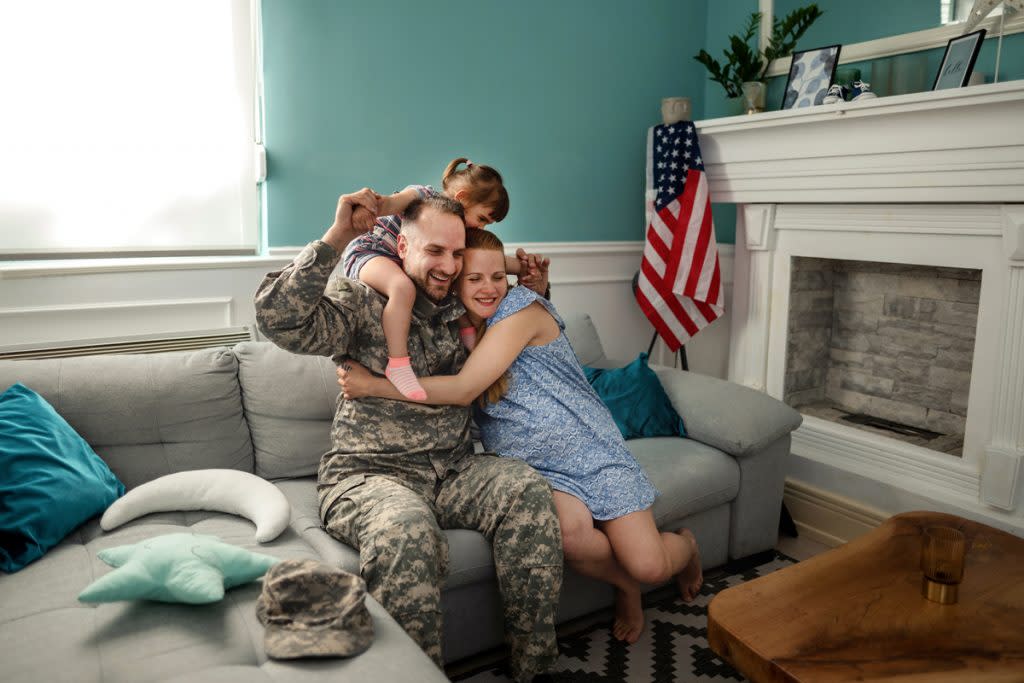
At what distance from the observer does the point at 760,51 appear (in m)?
3.41

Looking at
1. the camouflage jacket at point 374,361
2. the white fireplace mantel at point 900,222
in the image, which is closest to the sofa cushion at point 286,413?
the camouflage jacket at point 374,361

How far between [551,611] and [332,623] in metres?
0.65

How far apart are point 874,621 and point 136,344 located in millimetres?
2203

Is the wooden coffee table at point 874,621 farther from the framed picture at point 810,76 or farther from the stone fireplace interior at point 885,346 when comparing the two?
the framed picture at point 810,76

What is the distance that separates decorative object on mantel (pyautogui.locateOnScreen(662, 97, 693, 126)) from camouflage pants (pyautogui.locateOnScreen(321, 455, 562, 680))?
6.86 feet

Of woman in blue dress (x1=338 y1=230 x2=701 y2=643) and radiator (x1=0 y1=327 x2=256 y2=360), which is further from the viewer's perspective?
radiator (x1=0 y1=327 x2=256 y2=360)

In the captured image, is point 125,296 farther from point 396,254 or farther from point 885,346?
point 885,346

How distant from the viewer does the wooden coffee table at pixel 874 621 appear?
1.35 metres

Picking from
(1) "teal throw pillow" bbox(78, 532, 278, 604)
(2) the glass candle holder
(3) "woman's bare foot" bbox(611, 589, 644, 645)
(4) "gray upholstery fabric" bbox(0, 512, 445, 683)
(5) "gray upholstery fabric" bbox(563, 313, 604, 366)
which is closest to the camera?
(4) "gray upholstery fabric" bbox(0, 512, 445, 683)

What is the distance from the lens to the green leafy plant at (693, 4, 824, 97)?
3100mm

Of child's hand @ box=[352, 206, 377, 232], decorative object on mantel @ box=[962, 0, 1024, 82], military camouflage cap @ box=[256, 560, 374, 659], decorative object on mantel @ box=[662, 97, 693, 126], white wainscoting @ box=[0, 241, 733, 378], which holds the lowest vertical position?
military camouflage cap @ box=[256, 560, 374, 659]

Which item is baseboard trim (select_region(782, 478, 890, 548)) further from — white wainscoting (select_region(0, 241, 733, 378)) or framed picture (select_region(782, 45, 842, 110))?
white wainscoting (select_region(0, 241, 733, 378))

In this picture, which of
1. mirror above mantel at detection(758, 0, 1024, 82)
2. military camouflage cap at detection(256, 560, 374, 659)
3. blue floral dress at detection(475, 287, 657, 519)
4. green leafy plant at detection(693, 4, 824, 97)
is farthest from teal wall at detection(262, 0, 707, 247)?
military camouflage cap at detection(256, 560, 374, 659)

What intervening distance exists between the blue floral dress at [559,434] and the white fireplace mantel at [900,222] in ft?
4.36
